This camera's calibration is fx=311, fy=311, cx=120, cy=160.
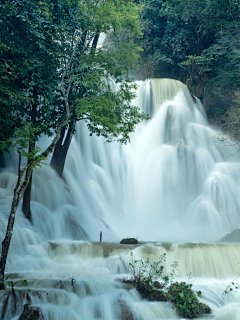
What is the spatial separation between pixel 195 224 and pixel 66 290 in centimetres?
1171

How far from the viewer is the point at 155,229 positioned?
17.7 metres

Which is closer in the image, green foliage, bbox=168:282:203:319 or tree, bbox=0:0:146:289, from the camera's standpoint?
green foliage, bbox=168:282:203:319

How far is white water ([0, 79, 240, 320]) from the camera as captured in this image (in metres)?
8.11

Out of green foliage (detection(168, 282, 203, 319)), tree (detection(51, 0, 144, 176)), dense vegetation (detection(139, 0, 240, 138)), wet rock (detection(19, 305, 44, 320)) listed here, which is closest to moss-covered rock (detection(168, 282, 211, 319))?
green foliage (detection(168, 282, 203, 319))

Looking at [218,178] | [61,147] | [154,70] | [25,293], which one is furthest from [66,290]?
[154,70]

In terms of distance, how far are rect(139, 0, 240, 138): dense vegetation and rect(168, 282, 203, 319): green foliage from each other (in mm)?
17355

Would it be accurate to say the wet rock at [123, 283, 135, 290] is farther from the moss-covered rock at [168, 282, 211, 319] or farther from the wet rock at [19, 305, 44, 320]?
the wet rock at [19, 305, 44, 320]

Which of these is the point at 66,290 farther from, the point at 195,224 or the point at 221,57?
the point at 221,57

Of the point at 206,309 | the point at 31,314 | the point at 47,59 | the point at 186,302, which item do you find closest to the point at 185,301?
the point at 186,302

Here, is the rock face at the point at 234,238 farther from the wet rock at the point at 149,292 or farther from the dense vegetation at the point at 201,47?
the dense vegetation at the point at 201,47

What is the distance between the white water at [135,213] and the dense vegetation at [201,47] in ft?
8.02

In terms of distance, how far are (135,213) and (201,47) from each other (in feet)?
60.9

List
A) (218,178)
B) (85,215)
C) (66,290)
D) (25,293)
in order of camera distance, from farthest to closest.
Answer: (218,178), (85,215), (66,290), (25,293)

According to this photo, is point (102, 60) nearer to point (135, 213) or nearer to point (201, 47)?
point (135, 213)
